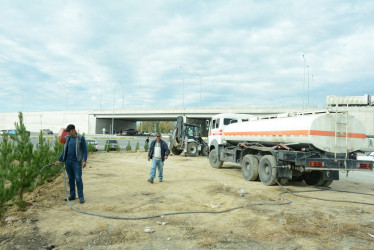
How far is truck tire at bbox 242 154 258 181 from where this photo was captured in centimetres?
1102

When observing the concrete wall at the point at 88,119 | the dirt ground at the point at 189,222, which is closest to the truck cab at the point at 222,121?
the dirt ground at the point at 189,222

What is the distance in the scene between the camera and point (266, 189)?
9547 millimetres

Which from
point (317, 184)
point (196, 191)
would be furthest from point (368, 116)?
point (196, 191)

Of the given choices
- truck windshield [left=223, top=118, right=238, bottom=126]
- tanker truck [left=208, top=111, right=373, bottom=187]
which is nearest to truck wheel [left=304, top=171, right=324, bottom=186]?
tanker truck [left=208, top=111, right=373, bottom=187]

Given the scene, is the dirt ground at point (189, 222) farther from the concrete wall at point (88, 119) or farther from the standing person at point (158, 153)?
the concrete wall at point (88, 119)

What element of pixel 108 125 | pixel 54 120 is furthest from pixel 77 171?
pixel 54 120

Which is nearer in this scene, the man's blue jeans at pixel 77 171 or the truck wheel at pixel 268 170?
the man's blue jeans at pixel 77 171

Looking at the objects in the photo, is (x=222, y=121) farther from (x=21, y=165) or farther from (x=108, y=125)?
(x=108, y=125)

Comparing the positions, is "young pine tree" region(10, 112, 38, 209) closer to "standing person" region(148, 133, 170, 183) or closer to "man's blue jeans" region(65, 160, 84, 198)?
"man's blue jeans" region(65, 160, 84, 198)

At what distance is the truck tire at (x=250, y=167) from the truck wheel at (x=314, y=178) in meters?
1.97

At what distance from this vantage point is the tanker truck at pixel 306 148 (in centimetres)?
888

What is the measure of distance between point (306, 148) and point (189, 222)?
5.44 meters

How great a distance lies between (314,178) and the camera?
35.1 ft

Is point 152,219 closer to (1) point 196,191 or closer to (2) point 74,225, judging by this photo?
(2) point 74,225
